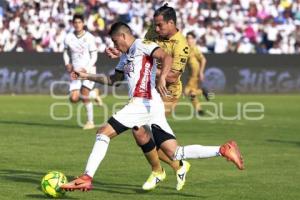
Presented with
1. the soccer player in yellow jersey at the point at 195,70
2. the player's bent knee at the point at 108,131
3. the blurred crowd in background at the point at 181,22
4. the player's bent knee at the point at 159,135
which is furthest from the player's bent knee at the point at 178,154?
the blurred crowd in background at the point at 181,22

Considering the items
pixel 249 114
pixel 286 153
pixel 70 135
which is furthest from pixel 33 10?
pixel 286 153

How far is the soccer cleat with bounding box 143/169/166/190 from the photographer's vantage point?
37.3 feet

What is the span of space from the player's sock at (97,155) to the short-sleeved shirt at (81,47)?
1017 cm

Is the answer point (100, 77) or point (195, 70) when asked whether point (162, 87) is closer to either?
point (100, 77)

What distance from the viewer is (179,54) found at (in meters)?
12.7

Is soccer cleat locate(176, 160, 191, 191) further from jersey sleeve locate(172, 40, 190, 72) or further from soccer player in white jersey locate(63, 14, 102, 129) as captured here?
soccer player in white jersey locate(63, 14, 102, 129)

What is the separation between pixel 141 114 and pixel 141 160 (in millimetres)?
3927

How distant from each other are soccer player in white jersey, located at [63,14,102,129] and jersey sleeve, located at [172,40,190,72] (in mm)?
8036

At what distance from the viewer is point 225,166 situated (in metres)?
14.2

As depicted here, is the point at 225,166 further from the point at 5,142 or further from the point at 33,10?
the point at 33,10

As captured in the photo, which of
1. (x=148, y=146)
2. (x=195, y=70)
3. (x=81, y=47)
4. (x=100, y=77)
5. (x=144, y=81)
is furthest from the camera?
(x=195, y=70)

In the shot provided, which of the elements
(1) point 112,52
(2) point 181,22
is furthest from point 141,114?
(2) point 181,22

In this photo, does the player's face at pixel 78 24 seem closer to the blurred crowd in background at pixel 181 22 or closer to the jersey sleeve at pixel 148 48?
the jersey sleeve at pixel 148 48

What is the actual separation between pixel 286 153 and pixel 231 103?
1523cm
